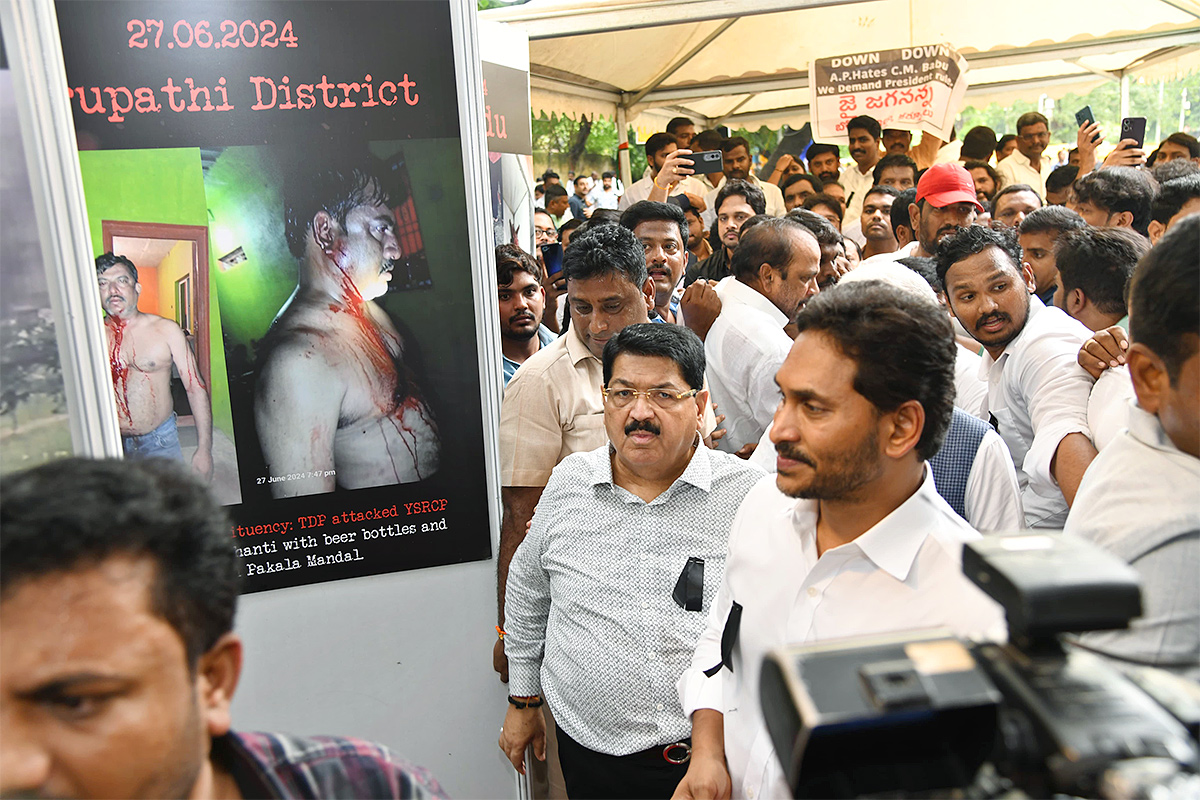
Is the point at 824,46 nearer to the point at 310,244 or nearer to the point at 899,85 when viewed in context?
the point at 899,85

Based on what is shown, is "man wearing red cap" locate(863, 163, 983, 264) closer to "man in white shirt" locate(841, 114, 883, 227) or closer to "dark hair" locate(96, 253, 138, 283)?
"man in white shirt" locate(841, 114, 883, 227)

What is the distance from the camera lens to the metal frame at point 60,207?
1.88m

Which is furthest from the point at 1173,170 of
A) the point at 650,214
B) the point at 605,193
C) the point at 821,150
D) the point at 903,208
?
the point at 605,193

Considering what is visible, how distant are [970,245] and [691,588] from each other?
54.2 inches

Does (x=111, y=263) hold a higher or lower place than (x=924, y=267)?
higher

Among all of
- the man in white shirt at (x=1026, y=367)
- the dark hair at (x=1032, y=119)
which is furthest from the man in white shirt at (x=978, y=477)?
the dark hair at (x=1032, y=119)

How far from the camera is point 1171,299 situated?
1185 mm

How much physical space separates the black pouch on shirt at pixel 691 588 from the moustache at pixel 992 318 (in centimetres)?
114

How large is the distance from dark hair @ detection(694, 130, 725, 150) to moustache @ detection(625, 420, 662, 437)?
5047 mm

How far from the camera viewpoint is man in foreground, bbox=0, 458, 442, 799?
0.81 m

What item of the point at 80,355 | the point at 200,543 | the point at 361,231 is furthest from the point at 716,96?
the point at 200,543

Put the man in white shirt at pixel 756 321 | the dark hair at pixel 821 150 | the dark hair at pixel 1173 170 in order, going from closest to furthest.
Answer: the man in white shirt at pixel 756 321, the dark hair at pixel 1173 170, the dark hair at pixel 821 150

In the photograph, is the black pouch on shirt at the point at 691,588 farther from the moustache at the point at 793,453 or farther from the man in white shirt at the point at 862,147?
the man in white shirt at the point at 862,147

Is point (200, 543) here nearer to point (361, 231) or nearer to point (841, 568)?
point (841, 568)
